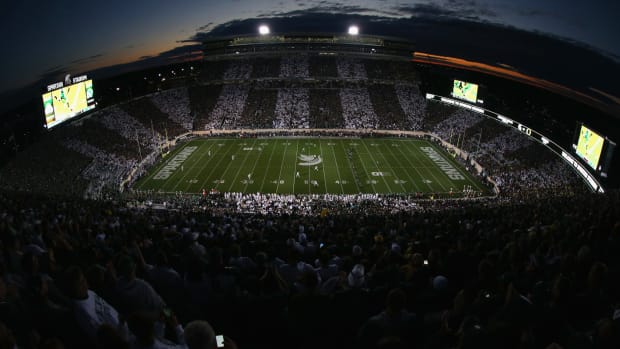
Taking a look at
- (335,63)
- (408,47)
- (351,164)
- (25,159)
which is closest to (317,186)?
(351,164)

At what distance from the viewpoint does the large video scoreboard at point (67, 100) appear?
113 feet

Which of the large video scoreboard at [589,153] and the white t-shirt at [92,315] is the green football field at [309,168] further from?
the white t-shirt at [92,315]

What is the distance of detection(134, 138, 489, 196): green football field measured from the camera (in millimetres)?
32531

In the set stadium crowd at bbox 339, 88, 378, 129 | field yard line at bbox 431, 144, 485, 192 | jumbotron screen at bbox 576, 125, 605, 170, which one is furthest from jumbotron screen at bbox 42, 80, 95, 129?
jumbotron screen at bbox 576, 125, 605, 170

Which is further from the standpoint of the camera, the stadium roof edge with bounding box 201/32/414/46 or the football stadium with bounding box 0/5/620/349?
the stadium roof edge with bounding box 201/32/414/46

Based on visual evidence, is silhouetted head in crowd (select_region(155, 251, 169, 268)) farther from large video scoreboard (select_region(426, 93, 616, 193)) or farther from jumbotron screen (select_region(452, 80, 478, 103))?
jumbotron screen (select_region(452, 80, 478, 103))

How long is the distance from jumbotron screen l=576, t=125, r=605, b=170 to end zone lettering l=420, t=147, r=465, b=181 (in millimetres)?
9522

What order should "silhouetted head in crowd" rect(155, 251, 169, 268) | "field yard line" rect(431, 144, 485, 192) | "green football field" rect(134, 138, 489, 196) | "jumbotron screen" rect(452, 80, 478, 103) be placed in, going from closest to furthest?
"silhouetted head in crowd" rect(155, 251, 169, 268)
"green football field" rect(134, 138, 489, 196)
"field yard line" rect(431, 144, 485, 192)
"jumbotron screen" rect(452, 80, 478, 103)

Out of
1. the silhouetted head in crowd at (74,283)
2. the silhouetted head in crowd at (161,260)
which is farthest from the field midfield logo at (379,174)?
the silhouetted head in crowd at (74,283)

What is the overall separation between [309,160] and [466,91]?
28091mm

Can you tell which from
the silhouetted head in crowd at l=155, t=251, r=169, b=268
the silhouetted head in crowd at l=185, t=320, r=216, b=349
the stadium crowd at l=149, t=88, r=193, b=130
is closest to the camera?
the silhouetted head in crowd at l=185, t=320, r=216, b=349

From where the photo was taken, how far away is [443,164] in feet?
128

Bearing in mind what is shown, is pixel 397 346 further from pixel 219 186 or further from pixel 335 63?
pixel 335 63

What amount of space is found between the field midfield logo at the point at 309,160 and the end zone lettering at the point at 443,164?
12955 mm
